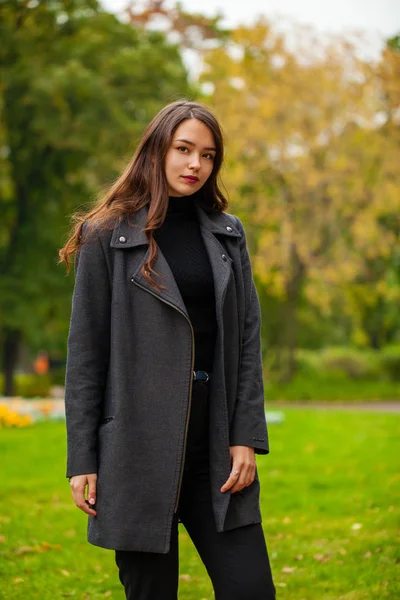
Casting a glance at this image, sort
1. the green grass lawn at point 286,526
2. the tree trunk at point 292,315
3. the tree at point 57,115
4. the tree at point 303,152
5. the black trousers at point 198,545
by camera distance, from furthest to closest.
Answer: the tree trunk at point 292,315 < the tree at point 303,152 < the tree at point 57,115 < the green grass lawn at point 286,526 < the black trousers at point 198,545

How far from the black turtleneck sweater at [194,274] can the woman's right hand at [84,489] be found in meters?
0.51

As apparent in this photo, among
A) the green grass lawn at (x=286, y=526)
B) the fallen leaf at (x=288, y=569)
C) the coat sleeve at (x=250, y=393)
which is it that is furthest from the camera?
the fallen leaf at (x=288, y=569)

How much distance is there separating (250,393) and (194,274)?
445 mm

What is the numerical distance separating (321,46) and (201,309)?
755 inches

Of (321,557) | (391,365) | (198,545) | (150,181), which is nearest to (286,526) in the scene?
(321,557)

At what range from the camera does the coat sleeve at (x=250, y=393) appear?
A: 2.97 meters

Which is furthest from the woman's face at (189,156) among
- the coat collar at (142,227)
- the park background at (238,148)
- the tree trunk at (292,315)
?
the tree trunk at (292,315)

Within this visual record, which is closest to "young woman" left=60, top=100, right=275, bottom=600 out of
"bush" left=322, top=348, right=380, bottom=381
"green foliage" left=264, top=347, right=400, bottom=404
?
"green foliage" left=264, top=347, right=400, bottom=404

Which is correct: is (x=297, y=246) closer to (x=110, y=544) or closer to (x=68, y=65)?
(x=68, y=65)

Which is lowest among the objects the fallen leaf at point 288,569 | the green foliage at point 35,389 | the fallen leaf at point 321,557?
the green foliage at point 35,389

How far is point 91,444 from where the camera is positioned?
2.95 metres

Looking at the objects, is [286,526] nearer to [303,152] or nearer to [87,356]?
[87,356]

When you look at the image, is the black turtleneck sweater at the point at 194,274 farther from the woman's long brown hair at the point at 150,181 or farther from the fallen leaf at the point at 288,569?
the fallen leaf at the point at 288,569

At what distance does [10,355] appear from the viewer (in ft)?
75.3
